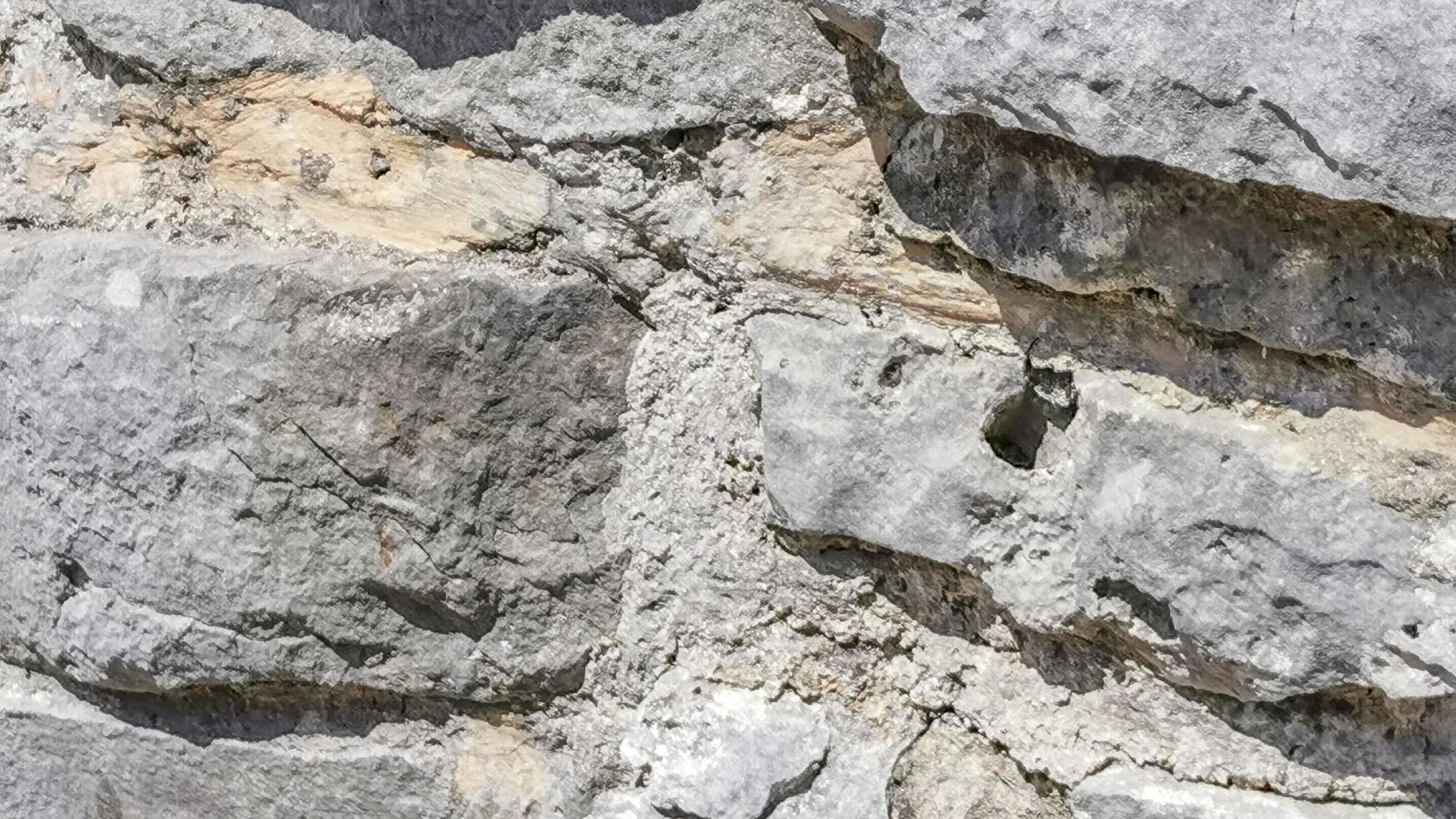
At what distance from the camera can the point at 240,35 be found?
2.82 ft

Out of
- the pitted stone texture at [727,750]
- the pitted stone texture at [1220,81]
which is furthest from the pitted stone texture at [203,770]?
the pitted stone texture at [1220,81]

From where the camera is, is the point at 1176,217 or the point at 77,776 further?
the point at 77,776

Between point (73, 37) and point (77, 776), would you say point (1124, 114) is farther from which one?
point (77, 776)

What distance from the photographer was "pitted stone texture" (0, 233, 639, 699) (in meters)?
0.84

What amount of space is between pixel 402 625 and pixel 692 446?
218 mm

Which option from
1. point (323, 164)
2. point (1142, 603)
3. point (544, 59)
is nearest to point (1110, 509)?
point (1142, 603)

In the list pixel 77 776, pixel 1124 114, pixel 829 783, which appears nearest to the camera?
pixel 1124 114

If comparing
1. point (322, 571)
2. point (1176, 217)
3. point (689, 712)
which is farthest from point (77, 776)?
point (1176, 217)

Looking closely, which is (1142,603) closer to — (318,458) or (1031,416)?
(1031,416)

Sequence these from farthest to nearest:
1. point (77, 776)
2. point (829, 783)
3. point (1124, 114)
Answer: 1. point (77, 776)
2. point (829, 783)
3. point (1124, 114)

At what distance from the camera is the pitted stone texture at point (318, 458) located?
840mm

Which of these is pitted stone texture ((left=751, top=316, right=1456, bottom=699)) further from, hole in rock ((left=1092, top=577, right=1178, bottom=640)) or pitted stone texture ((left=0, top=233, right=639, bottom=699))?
pitted stone texture ((left=0, top=233, right=639, bottom=699))

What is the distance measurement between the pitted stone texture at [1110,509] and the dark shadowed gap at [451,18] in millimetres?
192

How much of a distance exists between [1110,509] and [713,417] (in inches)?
9.5
